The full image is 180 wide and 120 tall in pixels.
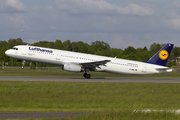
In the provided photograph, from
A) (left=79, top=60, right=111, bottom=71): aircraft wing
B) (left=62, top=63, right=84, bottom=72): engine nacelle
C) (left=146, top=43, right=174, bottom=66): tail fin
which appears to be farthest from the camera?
(left=146, top=43, right=174, bottom=66): tail fin

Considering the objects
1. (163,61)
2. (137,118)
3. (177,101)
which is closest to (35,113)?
(137,118)

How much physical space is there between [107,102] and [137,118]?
633cm

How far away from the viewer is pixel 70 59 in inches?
1460

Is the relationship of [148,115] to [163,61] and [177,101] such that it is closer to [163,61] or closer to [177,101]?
[177,101]

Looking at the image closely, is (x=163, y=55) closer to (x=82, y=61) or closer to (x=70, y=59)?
(x=82, y=61)

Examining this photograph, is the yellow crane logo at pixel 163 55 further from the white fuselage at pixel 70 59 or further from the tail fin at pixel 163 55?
the white fuselage at pixel 70 59

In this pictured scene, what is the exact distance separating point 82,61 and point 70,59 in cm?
188

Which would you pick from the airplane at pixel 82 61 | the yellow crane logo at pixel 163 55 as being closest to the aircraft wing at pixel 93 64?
the airplane at pixel 82 61

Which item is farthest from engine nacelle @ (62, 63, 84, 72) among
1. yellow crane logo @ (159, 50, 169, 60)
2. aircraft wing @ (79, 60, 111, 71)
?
yellow crane logo @ (159, 50, 169, 60)

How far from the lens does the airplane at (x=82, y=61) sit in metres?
35.9

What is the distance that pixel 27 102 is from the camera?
16.8 m

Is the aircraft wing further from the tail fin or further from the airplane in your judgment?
Result: the tail fin

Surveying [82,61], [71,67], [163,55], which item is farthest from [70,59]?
[163,55]

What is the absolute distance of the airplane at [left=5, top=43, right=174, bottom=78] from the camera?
Answer: 118ft
